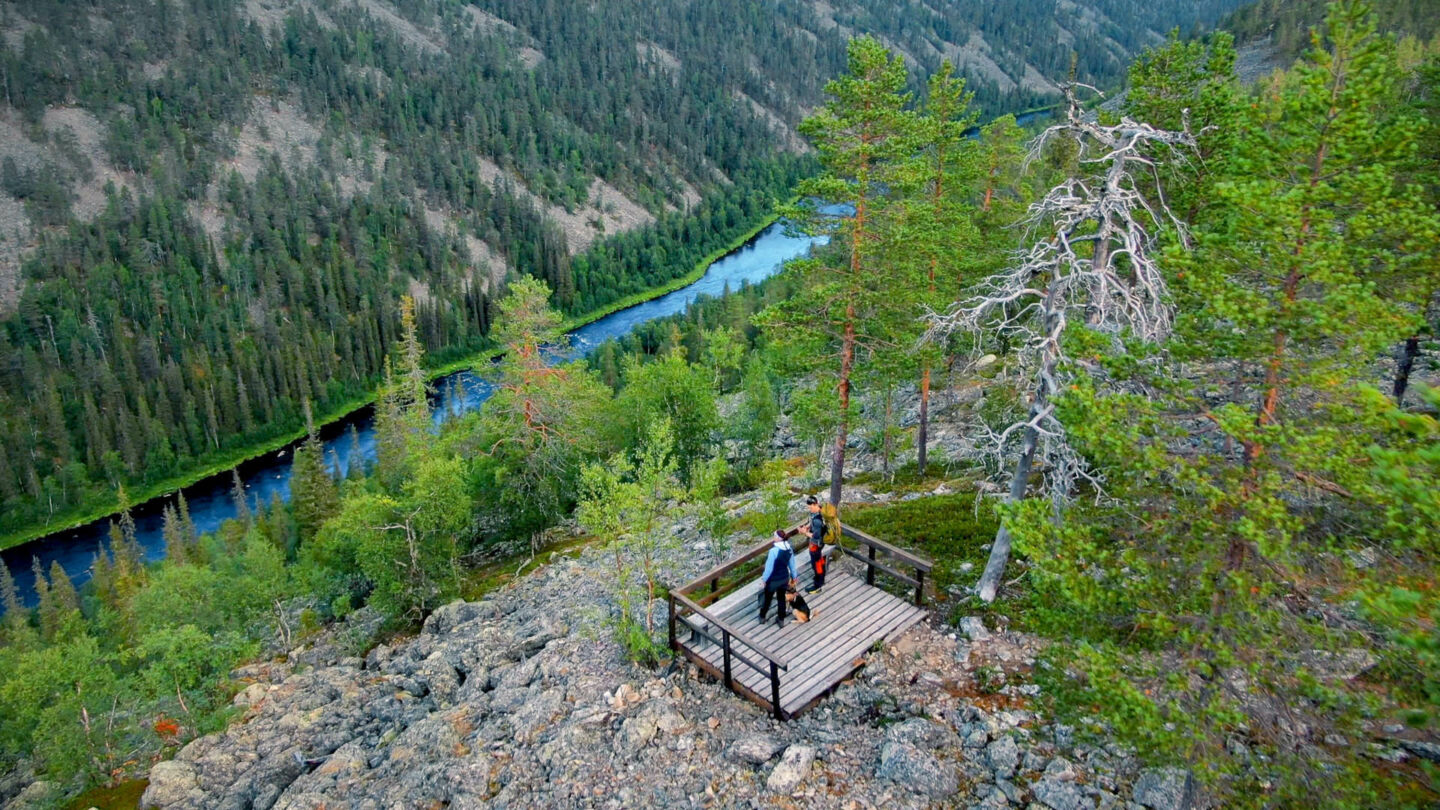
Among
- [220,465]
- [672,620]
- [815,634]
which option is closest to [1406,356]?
[815,634]

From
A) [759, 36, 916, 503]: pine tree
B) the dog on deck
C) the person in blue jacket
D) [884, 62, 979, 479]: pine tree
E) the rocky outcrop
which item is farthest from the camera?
[884, 62, 979, 479]: pine tree

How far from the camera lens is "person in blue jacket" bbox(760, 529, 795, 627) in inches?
675

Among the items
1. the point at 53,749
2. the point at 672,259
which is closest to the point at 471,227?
the point at 672,259

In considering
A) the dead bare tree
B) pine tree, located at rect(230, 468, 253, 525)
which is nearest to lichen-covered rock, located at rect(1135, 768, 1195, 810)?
the dead bare tree

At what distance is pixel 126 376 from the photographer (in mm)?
102375

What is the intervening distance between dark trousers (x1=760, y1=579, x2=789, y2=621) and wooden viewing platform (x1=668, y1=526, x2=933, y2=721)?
0.30 m

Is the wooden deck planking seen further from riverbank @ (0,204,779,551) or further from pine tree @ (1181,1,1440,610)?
riverbank @ (0,204,779,551)

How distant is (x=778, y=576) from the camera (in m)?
17.3

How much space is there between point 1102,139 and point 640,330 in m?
95.9

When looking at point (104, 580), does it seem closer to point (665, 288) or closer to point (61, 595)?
point (61, 595)

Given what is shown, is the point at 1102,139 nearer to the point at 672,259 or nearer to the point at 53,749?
the point at 53,749

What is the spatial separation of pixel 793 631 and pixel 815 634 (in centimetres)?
49

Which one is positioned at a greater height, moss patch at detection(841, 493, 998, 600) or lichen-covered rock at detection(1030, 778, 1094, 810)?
lichen-covered rock at detection(1030, 778, 1094, 810)

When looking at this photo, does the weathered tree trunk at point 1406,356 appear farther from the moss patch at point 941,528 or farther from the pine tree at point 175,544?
the pine tree at point 175,544
